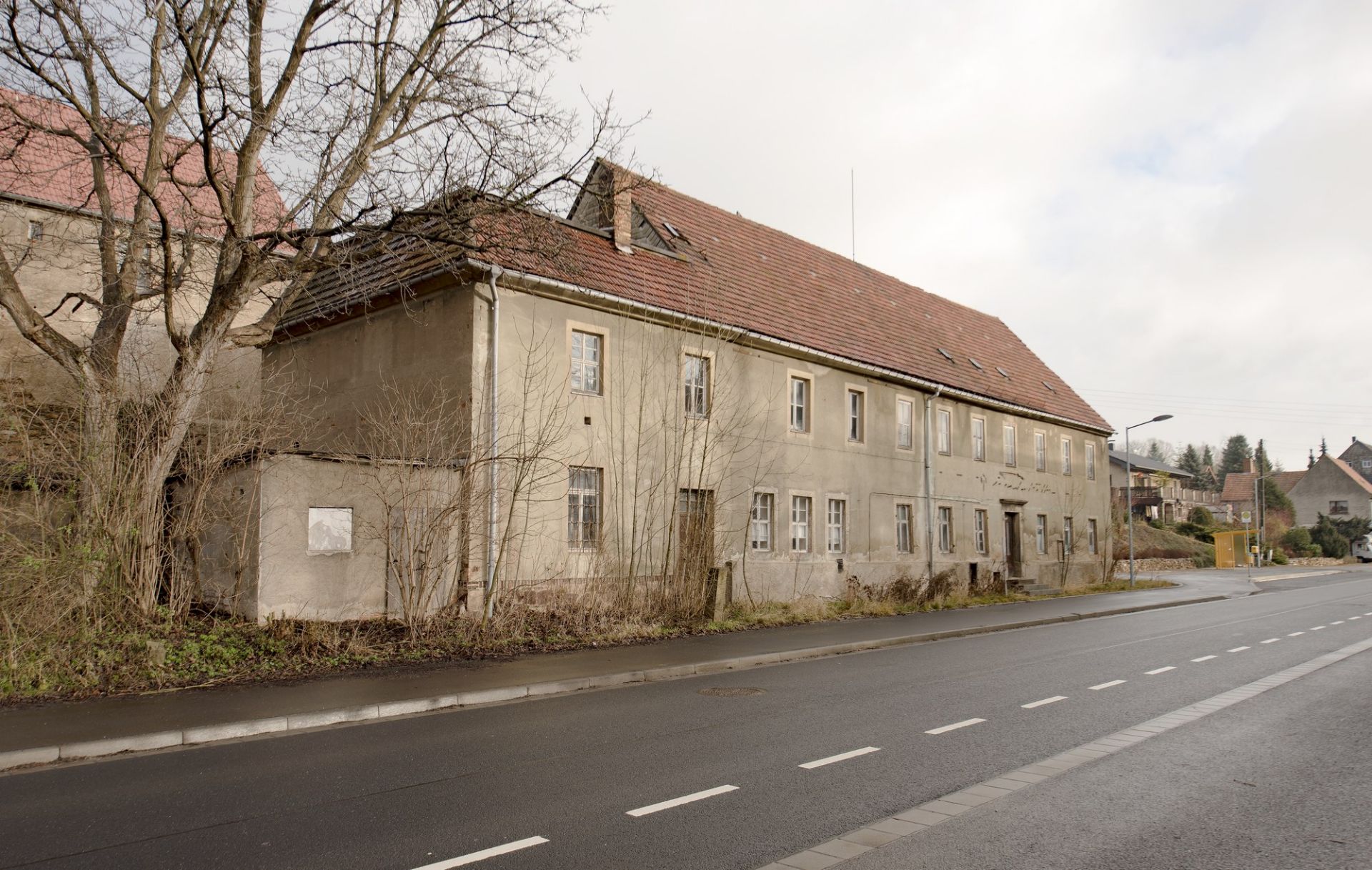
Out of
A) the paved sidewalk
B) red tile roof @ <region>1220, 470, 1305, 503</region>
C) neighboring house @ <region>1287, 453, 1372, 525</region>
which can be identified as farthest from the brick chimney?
red tile roof @ <region>1220, 470, 1305, 503</region>

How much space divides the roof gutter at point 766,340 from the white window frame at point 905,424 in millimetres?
582

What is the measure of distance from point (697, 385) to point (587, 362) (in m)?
2.86

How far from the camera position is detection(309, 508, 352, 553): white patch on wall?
543 inches

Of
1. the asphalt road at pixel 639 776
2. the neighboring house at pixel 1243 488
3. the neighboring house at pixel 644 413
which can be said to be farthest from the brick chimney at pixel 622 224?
the neighboring house at pixel 1243 488

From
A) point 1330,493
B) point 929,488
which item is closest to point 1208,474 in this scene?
point 1330,493

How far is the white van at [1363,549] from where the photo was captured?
68688 mm

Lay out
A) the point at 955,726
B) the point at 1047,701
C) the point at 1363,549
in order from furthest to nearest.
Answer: the point at 1363,549
the point at 1047,701
the point at 955,726

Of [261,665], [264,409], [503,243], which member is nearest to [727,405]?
[503,243]

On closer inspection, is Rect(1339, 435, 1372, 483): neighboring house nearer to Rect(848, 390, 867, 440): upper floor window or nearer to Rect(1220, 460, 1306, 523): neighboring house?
Rect(1220, 460, 1306, 523): neighboring house

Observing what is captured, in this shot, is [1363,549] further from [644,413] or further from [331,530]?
[331,530]

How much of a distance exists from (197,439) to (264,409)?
3.57ft

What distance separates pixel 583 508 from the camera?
1733 centimetres

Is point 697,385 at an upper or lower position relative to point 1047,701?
upper

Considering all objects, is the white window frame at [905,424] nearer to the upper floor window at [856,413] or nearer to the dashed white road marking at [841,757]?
the upper floor window at [856,413]
